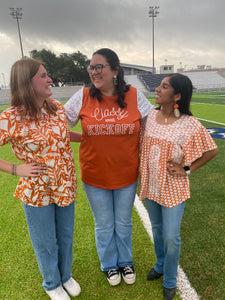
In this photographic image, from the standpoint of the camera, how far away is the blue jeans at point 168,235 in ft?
6.48

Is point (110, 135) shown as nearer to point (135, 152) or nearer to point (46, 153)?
point (135, 152)

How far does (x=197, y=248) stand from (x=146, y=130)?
70.1 inches

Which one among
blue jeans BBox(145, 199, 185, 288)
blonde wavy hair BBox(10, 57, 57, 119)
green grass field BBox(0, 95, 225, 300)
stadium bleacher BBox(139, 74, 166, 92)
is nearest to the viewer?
blonde wavy hair BBox(10, 57, 57, 119)

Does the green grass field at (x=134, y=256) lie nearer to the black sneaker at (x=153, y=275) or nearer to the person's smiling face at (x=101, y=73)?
the black sneaker at (x=153, y=275)

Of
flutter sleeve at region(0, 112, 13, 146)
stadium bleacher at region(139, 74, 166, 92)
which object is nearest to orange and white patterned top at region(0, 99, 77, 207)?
flutter sleeve at region(0, 112, 13, 146)

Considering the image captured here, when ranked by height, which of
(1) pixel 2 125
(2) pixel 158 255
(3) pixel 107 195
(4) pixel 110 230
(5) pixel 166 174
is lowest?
(2) pixel 158 255

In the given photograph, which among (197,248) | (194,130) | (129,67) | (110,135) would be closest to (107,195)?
(110,135)

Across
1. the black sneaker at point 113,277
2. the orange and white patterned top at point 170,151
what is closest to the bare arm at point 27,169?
the orange and white patterned top at point 170,151

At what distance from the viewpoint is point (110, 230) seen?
2.35 m

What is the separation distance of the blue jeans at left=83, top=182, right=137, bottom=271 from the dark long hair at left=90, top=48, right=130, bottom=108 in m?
0.84

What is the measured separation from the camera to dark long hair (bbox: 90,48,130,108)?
2.04 m

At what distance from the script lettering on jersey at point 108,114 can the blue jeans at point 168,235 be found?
821 millimetres

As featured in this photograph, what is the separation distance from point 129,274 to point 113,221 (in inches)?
23.4

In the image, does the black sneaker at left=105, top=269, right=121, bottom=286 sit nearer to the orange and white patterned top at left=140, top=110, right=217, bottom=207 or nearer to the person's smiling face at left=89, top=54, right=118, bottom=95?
the orange and white patterned top at left=140, top=110, right=217, bottom=207
